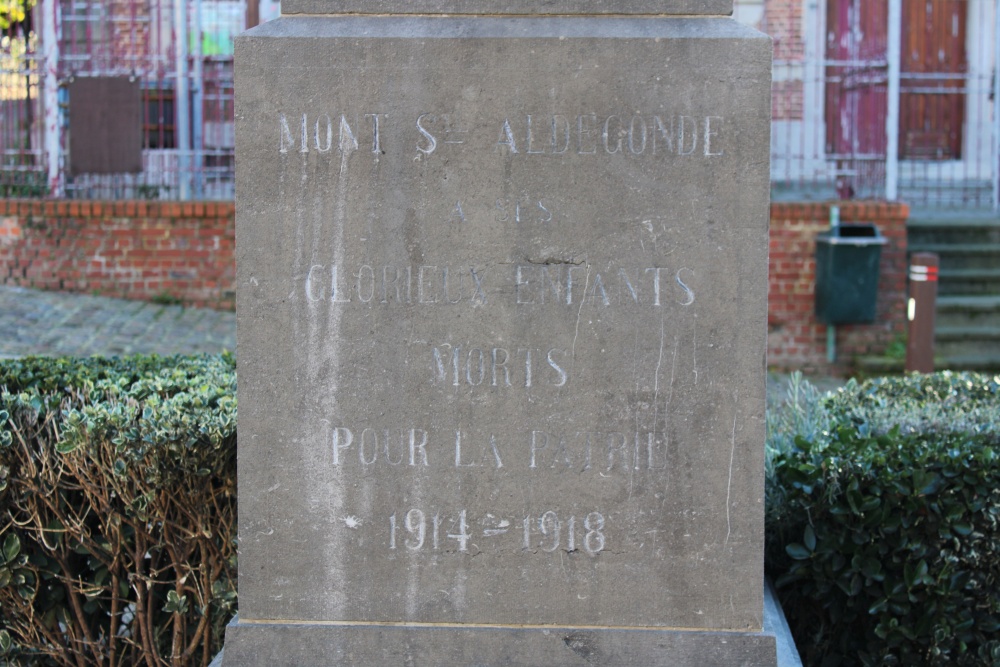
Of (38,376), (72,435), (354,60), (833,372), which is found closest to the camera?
(354,60)

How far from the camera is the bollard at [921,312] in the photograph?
9.17m

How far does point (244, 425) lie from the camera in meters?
3.04

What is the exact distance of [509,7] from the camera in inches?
119

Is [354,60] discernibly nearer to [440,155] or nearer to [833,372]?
[440,155]

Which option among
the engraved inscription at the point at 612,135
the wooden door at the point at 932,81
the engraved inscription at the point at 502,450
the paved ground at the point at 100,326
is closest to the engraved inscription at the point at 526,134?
the engraved inscription at the point at 612,135

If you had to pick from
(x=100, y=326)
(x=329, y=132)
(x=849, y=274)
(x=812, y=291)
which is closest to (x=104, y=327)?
(x=100, y=326)

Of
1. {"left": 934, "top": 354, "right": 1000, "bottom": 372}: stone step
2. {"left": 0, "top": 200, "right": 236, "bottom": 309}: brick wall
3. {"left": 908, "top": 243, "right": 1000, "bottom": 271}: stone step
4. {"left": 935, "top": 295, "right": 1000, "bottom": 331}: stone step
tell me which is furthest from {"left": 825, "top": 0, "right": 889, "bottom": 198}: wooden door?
{"left": 0, "top": 200, "right": 236, "bottom": 309}: brick wall

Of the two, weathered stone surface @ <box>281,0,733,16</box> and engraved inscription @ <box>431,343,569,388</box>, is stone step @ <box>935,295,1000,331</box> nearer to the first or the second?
weathered stone surface @ <box>281,0,733,16</box>

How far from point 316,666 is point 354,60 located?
1533mm

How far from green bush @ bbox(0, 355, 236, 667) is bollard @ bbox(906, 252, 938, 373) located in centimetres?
676

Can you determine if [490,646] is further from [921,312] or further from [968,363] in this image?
[968,363]

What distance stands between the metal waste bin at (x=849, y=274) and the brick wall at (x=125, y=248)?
5248 millimetres

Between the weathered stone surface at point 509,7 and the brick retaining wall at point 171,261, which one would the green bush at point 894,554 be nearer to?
the weathered stone surface at point 509,7

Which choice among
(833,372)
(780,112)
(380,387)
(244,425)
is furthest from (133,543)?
(780,112)
